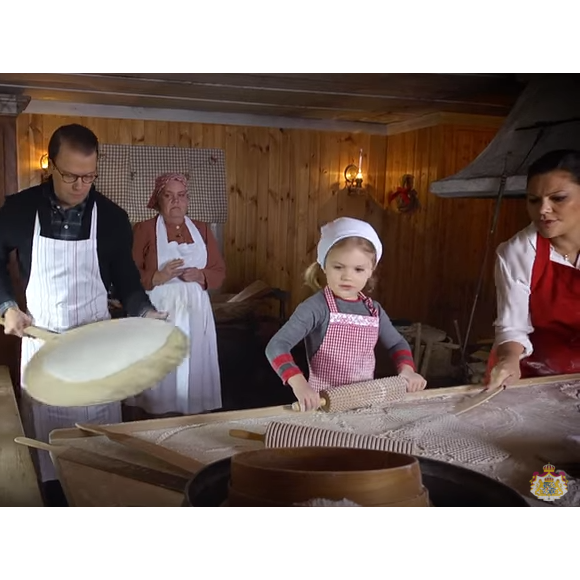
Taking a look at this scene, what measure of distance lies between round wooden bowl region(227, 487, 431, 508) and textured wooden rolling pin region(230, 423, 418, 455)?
12 centimetres

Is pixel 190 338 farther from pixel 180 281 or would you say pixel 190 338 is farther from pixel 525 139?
pixel 525 139

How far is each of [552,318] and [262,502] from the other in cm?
76

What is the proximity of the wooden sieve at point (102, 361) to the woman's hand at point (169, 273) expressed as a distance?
273 millimetres

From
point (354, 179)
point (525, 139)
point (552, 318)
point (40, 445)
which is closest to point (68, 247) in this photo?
point (40, 445)

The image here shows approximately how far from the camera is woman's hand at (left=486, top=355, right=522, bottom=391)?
89 cm

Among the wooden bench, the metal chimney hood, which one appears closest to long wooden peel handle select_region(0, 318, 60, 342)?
the wooden bench

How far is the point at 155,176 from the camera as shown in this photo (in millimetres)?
1297

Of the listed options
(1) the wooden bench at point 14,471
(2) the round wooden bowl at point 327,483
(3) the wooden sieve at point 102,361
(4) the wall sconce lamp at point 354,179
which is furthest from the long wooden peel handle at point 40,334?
(4) the wall sconce lamp at point 354,179

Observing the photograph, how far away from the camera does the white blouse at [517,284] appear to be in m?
0.98

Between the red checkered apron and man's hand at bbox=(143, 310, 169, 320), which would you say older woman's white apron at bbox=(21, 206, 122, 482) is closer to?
man's hand at bbox=(143, 310, 169, 320)

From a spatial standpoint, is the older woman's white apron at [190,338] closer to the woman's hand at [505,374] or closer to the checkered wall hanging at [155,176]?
the checkered wall hanging at [155,176]

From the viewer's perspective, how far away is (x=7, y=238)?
2.79 feet
